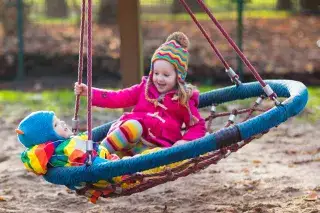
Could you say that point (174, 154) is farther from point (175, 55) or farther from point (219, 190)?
point (219, 190)

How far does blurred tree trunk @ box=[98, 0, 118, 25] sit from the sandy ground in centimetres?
763

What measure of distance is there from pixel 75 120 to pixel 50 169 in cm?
59

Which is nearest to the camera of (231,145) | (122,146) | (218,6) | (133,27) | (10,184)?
(231,145)

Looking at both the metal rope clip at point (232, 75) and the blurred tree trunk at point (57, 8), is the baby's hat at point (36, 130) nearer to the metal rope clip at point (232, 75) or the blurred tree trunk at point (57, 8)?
the metal rope clip at point (232, 75)

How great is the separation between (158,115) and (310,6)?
1003 cm

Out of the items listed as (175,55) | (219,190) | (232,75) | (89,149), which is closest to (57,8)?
(219,190)

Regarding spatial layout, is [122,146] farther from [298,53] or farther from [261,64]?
[298,53]

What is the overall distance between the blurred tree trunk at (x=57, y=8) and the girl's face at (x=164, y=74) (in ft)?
39.6

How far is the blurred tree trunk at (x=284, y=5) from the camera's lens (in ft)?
46.7

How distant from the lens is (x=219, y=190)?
17.0 feet

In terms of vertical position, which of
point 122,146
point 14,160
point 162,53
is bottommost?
point 14,160

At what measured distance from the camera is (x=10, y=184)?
18.0 feet

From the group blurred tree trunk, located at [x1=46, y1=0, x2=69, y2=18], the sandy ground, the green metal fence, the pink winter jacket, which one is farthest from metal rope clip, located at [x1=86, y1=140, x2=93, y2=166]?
blurred tree trunk, located at [x1=46, y1=0, x2=69, y2=18]

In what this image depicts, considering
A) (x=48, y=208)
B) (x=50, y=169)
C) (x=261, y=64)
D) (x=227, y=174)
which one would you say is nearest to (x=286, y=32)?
(x=261, y=64)
